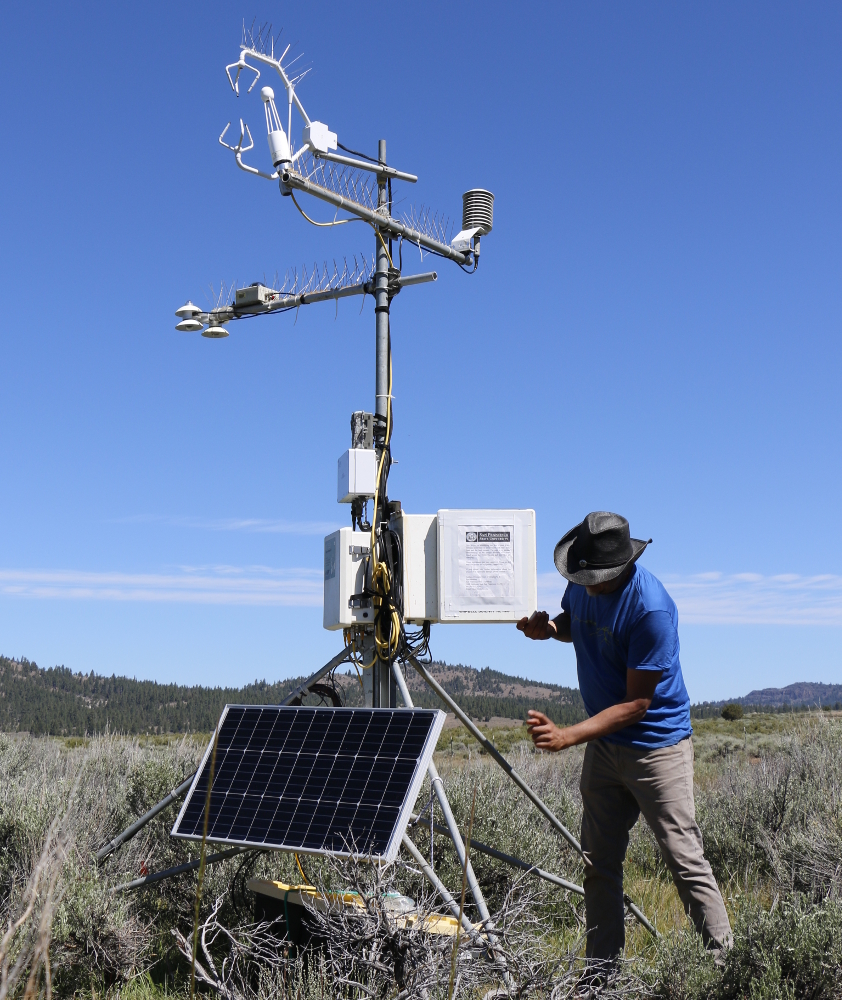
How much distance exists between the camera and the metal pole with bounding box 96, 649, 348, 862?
484cm

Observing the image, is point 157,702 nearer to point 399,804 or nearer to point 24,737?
point 24,737

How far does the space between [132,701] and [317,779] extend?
5786 cm

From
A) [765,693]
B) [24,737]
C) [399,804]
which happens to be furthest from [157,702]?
[765,693]

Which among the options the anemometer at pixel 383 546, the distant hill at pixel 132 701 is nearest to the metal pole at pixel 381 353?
the anemometer at pixel 383 546

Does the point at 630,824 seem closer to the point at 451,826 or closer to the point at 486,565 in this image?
the point at 451,826

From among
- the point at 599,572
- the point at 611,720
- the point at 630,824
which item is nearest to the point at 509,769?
the point at 630,824

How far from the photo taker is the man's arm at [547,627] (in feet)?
15.4

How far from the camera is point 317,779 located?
421 cm

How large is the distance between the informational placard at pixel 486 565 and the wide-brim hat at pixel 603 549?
2.88 ft

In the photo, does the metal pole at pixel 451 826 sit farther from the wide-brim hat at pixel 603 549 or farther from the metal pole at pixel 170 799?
the wide-brim hat at pixel 603 549

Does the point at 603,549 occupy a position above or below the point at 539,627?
above

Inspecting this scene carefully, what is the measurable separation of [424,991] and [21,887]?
2.89 m

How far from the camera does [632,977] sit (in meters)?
3.28

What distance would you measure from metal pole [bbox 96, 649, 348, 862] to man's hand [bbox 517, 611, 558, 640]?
1.04 metres
